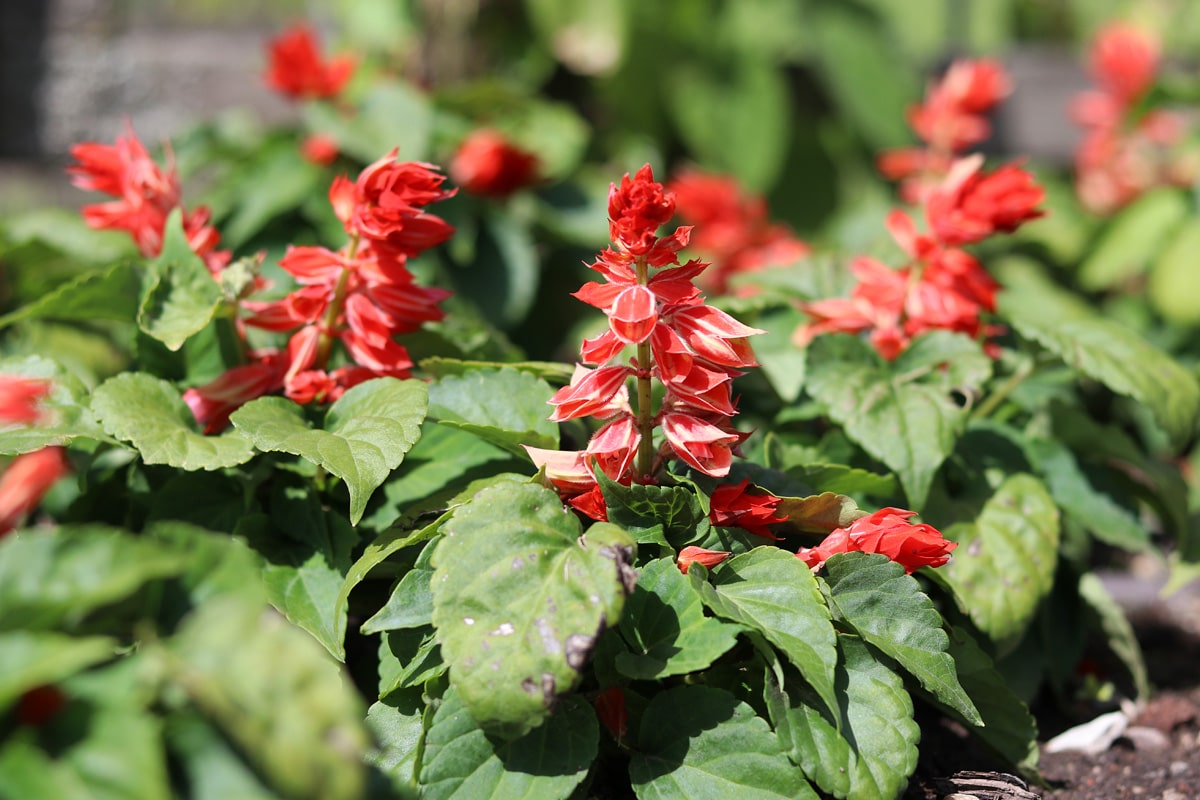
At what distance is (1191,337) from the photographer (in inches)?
101

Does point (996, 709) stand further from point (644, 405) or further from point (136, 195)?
point (136, 195)

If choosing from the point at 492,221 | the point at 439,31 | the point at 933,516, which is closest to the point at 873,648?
the point at 933,516

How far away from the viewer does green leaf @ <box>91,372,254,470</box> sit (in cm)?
111

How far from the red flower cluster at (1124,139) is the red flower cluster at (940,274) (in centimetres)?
171

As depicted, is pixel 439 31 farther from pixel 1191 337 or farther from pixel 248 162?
pixel 1191 337

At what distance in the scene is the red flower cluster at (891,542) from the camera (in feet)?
3.64

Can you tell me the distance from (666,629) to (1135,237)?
85.1 inches

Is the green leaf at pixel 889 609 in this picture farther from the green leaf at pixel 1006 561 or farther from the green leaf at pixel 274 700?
the green leaf at pixel 274 700

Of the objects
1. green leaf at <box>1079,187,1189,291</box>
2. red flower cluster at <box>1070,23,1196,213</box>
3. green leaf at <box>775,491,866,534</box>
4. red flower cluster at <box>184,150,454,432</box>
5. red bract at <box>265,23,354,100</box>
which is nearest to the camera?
green leaf at <box>775,491,866,534</box>

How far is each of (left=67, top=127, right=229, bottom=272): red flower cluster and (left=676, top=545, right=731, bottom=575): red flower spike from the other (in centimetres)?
79

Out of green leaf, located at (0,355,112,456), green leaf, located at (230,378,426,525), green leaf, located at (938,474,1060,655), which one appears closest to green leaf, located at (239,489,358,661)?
green leaf, located at (230,378,426,525)

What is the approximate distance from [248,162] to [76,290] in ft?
3.66

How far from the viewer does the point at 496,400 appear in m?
1.29

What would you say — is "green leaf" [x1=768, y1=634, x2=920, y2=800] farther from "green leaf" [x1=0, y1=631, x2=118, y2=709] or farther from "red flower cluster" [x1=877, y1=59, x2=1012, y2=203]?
"red flower cluster" [x1=877, y1=59, x2=1012, y2=203]
